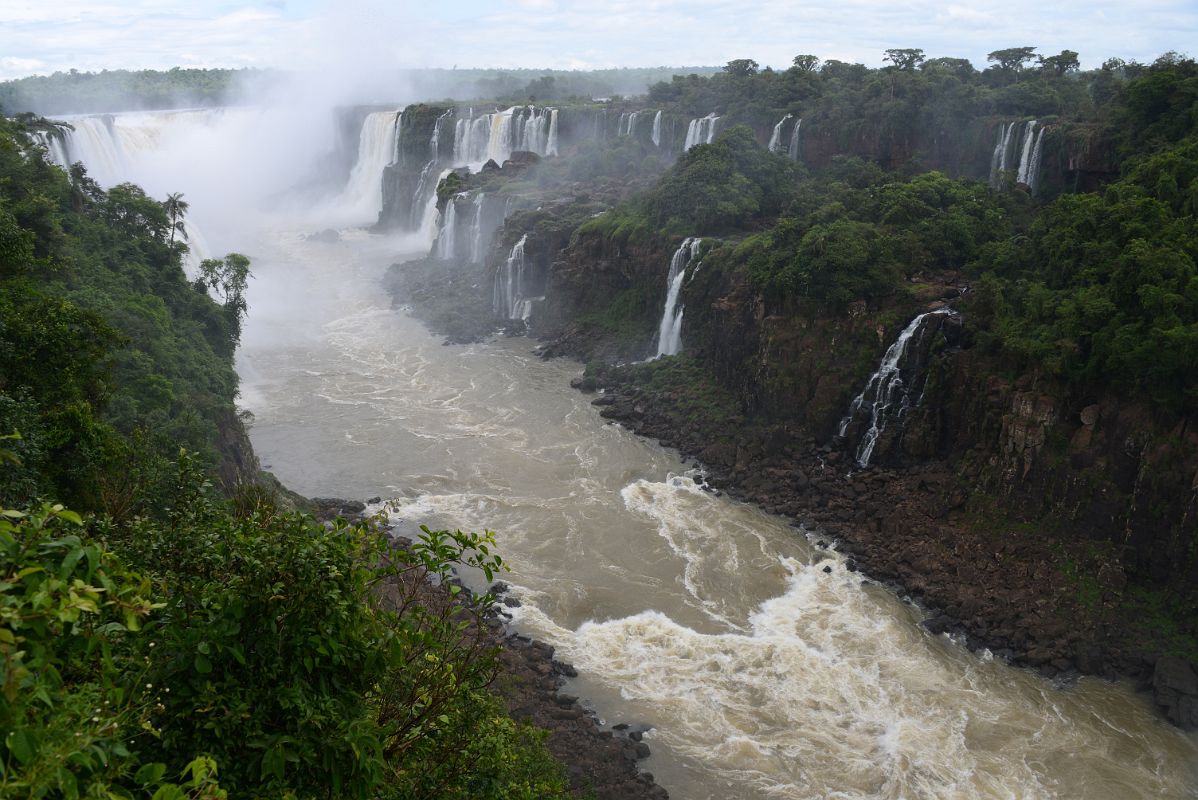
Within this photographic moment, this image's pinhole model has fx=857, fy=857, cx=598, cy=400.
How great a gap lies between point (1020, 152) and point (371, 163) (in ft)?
151

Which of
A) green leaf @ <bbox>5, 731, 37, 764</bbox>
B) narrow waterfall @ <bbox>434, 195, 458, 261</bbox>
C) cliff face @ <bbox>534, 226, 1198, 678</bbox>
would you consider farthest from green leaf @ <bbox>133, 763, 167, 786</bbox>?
narrow waterfall @ <bbox>434, 195, 458, 261</bbox>

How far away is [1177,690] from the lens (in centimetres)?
1545

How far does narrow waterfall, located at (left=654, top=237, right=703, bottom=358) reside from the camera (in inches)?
1245

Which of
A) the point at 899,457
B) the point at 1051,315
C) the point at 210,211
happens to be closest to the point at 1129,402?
the point at 1051,315

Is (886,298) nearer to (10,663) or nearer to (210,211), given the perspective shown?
(10,663)

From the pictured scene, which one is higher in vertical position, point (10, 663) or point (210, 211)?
point (10, 663)

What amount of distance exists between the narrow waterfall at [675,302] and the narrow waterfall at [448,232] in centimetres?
1861

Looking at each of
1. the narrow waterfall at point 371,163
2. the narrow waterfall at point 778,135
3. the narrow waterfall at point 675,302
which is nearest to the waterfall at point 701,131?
the narrow waterfall at point 778,135

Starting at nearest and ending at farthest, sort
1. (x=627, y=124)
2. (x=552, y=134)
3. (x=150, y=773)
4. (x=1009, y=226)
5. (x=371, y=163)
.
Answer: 1. (x=150, y=773)
2. (x=1009, y=226)
3. (x=627, y=124)
4. (x=552, y=134)
5. (x=371, y=163)

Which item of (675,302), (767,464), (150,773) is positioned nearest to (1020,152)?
(675,302)

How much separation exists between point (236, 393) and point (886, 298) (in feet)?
60.0

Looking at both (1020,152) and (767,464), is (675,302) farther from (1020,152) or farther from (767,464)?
(1020,152)

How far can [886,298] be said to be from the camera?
24375 mm

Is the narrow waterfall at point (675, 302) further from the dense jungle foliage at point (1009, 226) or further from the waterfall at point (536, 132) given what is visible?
the waterfall at point (536, 132)
